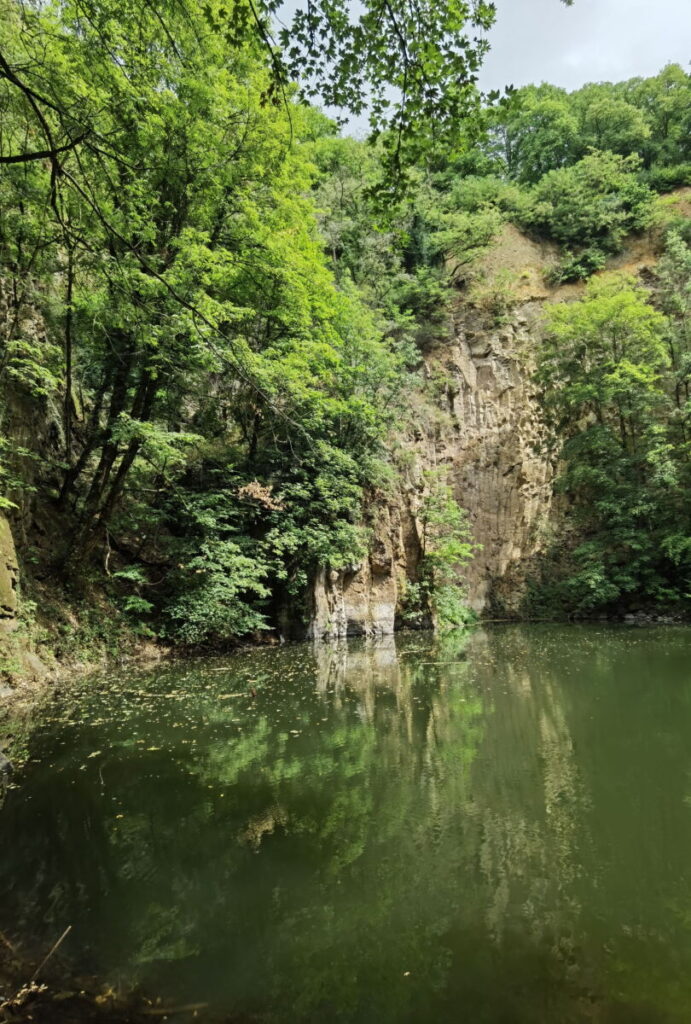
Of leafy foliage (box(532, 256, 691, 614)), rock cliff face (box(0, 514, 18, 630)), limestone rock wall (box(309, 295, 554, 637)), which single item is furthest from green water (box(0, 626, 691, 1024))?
limestone rock wall (box(309, 295, 554, 637))

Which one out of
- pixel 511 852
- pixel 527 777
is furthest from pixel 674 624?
pixel 511 852

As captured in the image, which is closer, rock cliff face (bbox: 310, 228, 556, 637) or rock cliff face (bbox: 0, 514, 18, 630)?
rock cliff face (bbox: 0, 514, 18, 630)

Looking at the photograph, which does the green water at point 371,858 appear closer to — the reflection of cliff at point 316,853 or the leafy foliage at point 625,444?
the reflection of cliff at point 316,853

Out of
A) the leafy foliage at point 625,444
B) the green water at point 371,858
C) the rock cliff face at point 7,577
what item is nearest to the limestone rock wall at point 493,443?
the leafy foliage at point 625,444

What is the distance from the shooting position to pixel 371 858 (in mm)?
3066

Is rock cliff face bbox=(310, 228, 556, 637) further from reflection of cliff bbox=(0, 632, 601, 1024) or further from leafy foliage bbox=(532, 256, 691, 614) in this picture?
reflection of cliff bbox=(0, 632, 601, 1024)

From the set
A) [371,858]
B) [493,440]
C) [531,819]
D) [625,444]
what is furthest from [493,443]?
[371,858]

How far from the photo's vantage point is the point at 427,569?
716 inches

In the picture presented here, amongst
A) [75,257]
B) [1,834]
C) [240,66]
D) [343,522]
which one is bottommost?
[1,834]

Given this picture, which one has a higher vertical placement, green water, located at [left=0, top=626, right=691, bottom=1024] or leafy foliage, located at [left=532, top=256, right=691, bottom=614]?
leafy foliage, located at [left=532, top=256, right=691, bottom=614]

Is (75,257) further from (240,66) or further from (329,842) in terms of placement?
(329,842)

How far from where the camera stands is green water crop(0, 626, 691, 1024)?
214cm

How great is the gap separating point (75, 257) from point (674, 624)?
17.9 m

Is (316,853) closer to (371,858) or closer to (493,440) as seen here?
(371,858)
